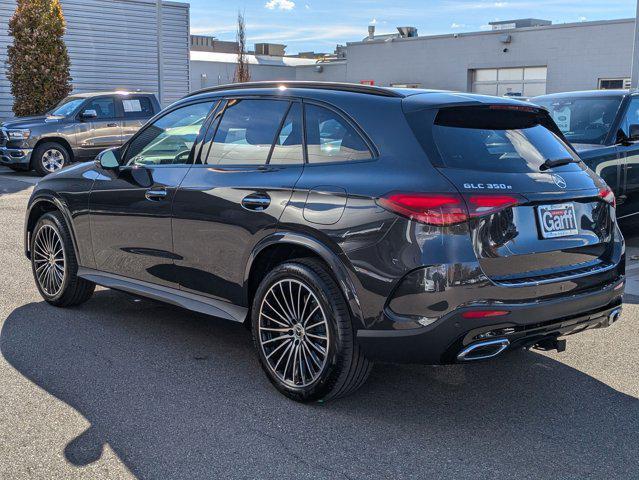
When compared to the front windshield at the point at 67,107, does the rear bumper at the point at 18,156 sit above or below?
below

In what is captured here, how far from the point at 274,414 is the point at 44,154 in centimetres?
1403

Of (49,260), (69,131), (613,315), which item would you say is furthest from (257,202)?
(69,131)

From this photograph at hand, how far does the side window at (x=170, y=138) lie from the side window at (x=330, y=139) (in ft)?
3.28

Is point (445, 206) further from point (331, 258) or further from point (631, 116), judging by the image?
point (631, 116)

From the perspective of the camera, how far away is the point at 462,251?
3732 millimetres

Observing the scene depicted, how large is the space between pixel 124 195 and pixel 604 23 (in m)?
31.2

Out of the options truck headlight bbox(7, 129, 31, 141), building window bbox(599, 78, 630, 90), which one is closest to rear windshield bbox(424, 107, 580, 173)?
truck headlight bbox(7, 129, 31, 141)

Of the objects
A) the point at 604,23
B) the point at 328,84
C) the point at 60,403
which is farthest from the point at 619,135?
the point at 604,23

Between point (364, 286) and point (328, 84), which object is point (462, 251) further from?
point (328, 84)

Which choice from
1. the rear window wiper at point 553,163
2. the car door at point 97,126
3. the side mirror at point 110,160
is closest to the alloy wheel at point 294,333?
the rear window wiper at point 553,163

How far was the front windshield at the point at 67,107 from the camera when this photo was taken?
1689cm

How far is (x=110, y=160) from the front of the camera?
18.6 feet

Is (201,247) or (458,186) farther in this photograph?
(201,247)

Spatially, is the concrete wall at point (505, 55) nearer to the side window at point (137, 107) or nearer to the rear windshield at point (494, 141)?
the side window at point (137, 107)
